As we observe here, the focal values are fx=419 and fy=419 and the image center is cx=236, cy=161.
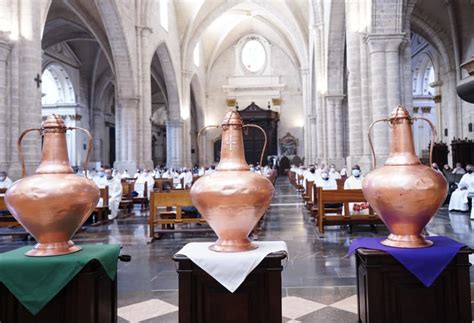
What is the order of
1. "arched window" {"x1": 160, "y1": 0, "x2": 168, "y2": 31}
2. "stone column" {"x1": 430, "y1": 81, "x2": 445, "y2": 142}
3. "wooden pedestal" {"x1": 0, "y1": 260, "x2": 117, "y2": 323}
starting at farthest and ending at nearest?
1. "arched window" {"x1": 160, "y1": 0, "x2": 168, "y2": 31}
2. "stone column" {"x1": 430, "y1": 81, "x2": 445, "y2": 142}
3. "wooden pedestal" {"x1": 0, "y1": 260, "x2": 117, "y2": 323}

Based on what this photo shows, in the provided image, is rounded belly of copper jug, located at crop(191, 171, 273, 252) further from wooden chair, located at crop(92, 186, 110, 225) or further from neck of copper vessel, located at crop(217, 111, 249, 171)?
wooden chair, located at crop(92, 186, 110, 225)

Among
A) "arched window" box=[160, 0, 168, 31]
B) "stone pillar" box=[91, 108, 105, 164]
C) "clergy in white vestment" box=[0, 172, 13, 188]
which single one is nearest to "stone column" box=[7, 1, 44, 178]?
"clergy in white vestment" box=[0, 172, 13, 188]

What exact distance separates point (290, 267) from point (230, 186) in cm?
254

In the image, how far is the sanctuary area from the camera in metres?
2.30

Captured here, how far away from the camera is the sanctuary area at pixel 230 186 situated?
2301 mm

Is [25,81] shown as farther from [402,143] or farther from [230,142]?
[402,143]

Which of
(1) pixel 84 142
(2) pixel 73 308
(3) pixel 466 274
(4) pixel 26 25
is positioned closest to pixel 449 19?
(4) pixel 26 25

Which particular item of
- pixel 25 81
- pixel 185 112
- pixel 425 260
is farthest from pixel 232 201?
pixel 185 112

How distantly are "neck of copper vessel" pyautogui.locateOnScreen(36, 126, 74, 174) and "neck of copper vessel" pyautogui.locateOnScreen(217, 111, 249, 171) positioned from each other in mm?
930

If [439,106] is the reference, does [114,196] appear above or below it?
below

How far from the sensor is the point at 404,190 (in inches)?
92.7

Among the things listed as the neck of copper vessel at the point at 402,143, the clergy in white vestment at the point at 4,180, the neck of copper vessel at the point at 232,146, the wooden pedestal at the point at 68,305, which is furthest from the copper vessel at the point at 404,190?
the clergy in white vestment at the point at 4,180

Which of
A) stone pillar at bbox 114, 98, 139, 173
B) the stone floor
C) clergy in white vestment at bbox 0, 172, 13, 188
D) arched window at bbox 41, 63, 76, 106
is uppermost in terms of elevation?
arched window at bbox 41, 63, 76, 106

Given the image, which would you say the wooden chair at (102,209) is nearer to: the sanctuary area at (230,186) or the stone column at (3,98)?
the sanctuary area at (230,186)
